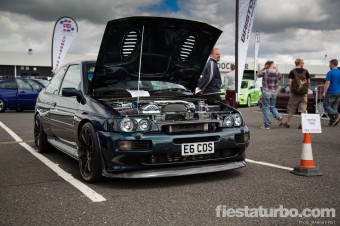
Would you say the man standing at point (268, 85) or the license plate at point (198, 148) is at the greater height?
the man standing at point (268, 85)

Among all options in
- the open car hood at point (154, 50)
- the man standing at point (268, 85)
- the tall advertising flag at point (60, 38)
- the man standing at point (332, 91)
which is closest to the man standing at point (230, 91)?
the man standing at point (268, 85)

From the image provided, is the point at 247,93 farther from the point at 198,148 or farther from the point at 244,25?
the point at 198,148

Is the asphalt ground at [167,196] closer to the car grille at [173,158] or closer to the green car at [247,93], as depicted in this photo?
the car grille at [173,158]

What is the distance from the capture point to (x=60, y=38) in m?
19.8

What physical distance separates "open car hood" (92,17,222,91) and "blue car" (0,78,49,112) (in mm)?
11020

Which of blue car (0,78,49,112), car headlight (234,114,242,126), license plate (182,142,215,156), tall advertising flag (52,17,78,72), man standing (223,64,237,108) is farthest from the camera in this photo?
tall advertising flag (52,17,78,72)

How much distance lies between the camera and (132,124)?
4.03 m

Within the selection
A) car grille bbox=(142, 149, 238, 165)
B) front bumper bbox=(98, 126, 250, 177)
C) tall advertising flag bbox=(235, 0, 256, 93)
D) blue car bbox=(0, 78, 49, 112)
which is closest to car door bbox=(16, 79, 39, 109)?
blue car bbox=(0, 78, 49, 112)

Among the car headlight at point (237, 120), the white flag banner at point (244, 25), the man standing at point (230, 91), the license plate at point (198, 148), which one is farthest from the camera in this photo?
the man standing at point (230, 91)

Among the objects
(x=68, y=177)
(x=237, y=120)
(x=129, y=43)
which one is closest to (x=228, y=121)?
(x=237, y=120)

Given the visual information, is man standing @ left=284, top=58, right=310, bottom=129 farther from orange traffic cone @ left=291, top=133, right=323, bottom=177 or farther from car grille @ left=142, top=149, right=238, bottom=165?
car grille @ left=142, top=149, right=238, bottom=165

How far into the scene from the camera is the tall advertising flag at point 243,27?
9133 millimetres
